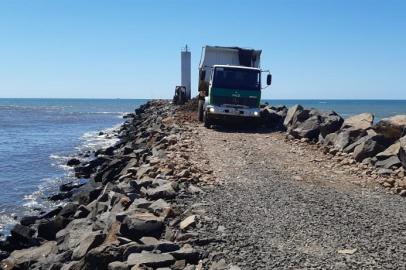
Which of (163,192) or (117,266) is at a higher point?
(163,192)

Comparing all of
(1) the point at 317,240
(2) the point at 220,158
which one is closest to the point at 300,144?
(2) the point at 220,158

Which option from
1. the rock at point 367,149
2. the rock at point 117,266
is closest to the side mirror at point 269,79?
the rock at point 367,149

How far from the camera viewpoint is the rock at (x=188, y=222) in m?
7.27

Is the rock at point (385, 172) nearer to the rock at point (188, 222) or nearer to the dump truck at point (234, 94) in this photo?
the rock at point (188, 222)

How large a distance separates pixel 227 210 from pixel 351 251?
2.41 m

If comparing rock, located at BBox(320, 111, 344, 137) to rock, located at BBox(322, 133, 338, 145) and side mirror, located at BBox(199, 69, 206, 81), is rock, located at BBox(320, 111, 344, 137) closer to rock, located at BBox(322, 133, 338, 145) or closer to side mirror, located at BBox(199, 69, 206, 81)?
rock, located at BBox(322, 133, 338, 145)

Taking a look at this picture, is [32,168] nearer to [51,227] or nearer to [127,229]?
[51,227]

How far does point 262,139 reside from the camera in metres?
17.0

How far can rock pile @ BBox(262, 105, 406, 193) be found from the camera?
1137cm

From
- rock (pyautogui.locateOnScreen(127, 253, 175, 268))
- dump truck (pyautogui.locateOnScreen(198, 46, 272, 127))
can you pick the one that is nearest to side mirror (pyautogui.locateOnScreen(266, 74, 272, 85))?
dump truck (pyautogui.locateOnScreen(198, 46, 272, 127))

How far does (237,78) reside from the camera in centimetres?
1980

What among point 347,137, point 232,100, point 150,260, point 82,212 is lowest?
point 82,212

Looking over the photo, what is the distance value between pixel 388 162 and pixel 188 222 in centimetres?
638

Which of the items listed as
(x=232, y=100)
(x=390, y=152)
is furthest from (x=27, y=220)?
(x=232, y=100)
